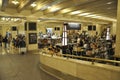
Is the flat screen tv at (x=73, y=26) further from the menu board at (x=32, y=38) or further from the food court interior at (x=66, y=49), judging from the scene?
the menu board at (x=32, y=38)

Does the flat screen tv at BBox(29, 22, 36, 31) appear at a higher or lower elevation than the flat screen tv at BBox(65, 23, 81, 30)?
lower

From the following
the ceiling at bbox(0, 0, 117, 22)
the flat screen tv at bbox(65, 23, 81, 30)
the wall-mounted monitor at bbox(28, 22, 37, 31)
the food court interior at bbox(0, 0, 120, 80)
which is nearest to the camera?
the food court interior at bbox(0, 0, 120, 80)

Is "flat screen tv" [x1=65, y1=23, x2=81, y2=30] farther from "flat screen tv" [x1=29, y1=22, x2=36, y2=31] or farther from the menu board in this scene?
the menu board

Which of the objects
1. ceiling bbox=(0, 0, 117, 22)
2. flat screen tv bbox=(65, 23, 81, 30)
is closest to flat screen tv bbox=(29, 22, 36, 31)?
ceiling bbox=(0, 0, 117, 22)

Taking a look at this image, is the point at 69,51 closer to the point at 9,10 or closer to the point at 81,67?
the point at 81,67

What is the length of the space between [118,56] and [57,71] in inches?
85.4

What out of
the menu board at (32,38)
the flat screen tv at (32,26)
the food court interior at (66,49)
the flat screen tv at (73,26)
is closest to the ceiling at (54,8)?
the food court interior at (66,49)

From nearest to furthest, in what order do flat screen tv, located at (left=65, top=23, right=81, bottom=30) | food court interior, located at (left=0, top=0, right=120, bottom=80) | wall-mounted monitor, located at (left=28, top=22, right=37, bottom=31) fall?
1. food court interior, located at (left=0, top=0, right=120, bottom=80)
2. wall-mounted monitor, located at (left=28, top=22, right=37, bottom=31)
3. flat screen tv, located at (left=65, top=23, right=81, bottom=30)

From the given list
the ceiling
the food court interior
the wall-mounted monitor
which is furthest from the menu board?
the ceiling

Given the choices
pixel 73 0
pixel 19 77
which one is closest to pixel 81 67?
pixel 19 77

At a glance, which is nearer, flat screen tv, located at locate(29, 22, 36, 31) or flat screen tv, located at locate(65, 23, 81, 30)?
flat screen tv, located at locate(29, 22, 36, 31)

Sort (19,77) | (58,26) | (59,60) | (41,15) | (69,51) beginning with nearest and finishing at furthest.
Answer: (59,60) < (19,77) < (69,51) < (41,15) < (58,26)

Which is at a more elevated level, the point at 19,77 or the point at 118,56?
the point at 118,56

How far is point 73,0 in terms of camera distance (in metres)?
6.12
